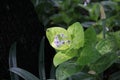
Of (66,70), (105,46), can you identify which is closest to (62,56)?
(66,70)

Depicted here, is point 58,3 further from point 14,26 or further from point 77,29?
point 77,29

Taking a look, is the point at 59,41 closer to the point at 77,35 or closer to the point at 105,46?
the point at 77,35

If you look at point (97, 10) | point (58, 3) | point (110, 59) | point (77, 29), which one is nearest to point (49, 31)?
point (77, 29)

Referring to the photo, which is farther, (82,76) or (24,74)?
(24,74)

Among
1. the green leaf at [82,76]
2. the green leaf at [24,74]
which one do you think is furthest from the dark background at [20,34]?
the green leaf at [82,76]

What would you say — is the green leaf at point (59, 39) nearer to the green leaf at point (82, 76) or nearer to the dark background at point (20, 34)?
the green leaf at point (82, 76)

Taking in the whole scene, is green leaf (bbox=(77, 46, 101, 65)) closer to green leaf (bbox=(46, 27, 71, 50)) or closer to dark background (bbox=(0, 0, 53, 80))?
green leaf (bbox=(46, 27, 71, 50))

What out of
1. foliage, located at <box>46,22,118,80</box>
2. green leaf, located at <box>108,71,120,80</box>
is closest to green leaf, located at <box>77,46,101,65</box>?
foliage, located at <box>46,22,118,80</box>
